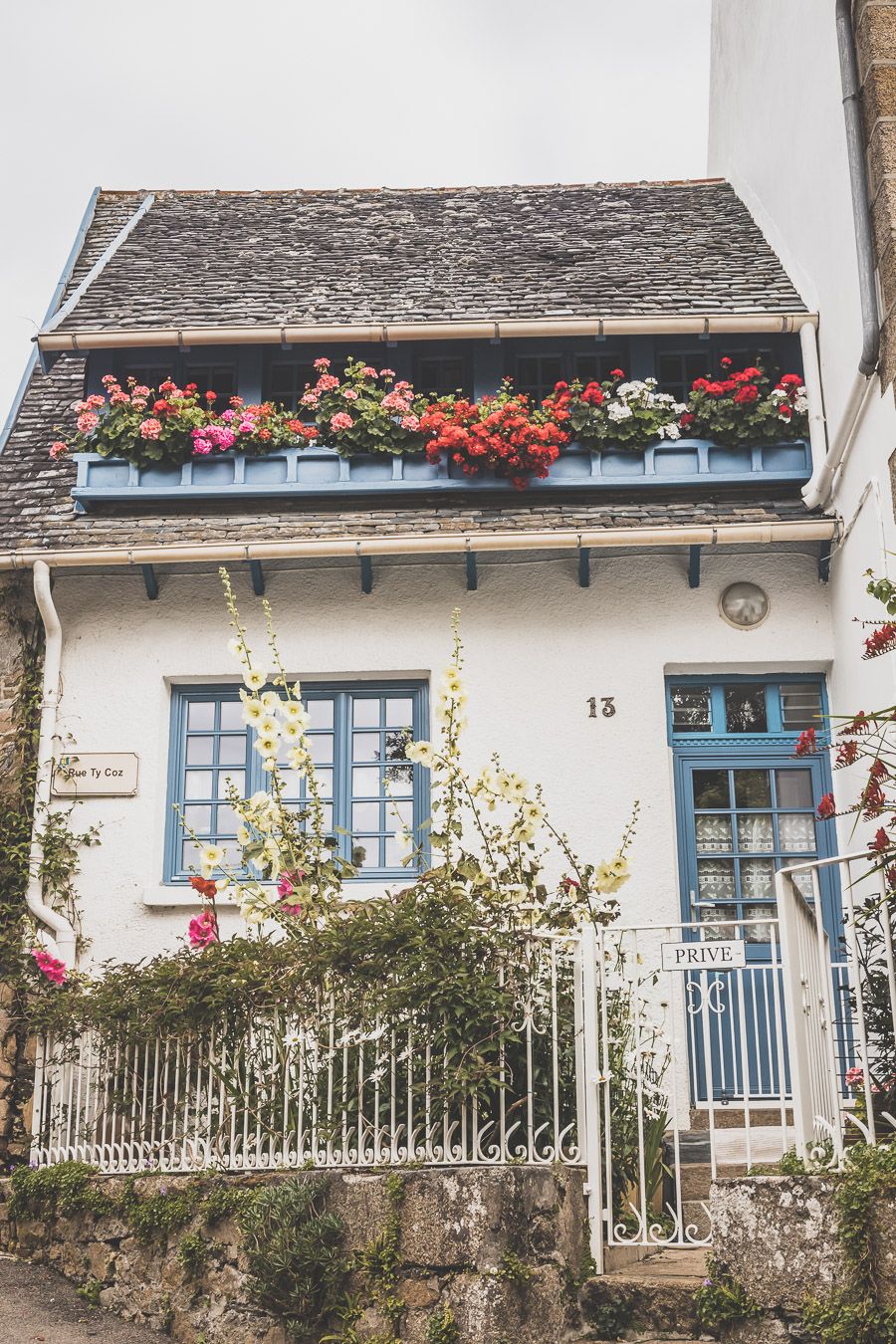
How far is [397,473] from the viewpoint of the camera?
35.9 ft

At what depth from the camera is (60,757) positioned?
414 inches

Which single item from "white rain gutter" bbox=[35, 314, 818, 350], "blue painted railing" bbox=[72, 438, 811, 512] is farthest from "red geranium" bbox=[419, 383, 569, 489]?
"white rain gutter" bbox=[35, 314, 818, 350]

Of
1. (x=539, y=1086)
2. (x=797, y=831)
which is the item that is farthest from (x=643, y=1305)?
(x=797, y=831)

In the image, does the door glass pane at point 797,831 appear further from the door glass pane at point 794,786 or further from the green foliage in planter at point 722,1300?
the green foliage in planter at point 722,1300

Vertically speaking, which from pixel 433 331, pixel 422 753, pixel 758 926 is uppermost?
pixel 433 331

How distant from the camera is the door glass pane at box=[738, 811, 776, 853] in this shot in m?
10.5

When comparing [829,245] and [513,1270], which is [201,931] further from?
[829,245]

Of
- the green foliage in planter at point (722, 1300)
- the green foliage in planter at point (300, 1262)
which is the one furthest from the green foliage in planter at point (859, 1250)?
the green foliage in planter at point (300, 1262)

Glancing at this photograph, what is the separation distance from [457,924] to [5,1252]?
3410mm

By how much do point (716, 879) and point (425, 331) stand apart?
4.32m

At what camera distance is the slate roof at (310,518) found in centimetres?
1067

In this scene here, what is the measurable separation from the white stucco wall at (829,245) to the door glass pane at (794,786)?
23cm

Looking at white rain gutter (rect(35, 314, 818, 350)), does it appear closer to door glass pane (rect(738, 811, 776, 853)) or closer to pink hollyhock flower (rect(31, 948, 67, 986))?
door glass pane (rect(738, 811, 776, 853))

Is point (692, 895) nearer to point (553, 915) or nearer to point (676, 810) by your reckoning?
point (676, 810)
